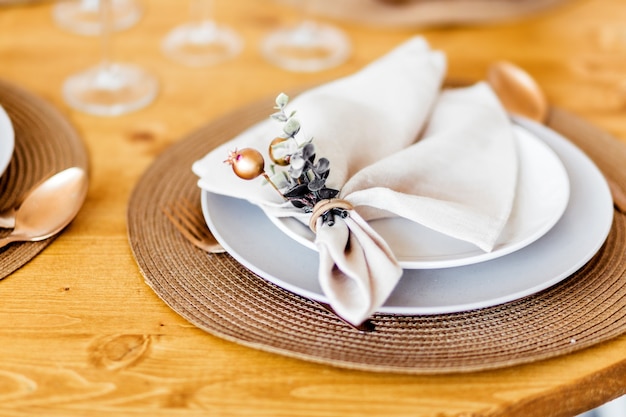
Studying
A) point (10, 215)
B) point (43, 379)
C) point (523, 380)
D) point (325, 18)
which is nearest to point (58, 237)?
point (10, 215)

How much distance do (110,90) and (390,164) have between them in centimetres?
42

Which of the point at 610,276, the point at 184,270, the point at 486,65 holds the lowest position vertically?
the point at 184,270

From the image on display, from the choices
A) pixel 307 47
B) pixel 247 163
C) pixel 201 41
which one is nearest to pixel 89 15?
pixel 201 41

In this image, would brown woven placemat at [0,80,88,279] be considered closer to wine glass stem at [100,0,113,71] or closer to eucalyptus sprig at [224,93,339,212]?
wine glass stem at [100,0,113,71]

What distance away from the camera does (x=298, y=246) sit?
0.70 m

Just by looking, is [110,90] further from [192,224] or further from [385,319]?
[385,319]

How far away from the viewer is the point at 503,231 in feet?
2.29

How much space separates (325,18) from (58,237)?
23.2 inches

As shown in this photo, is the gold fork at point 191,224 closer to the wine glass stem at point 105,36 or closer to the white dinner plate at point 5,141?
the white dinner plate at point 5,141

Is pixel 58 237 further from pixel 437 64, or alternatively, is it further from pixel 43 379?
pixel 437 64

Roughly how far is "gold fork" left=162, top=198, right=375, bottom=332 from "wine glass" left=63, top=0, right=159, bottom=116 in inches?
→ 8.8

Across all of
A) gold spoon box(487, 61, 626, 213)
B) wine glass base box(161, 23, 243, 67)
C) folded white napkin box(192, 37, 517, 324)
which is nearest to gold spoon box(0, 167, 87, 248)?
folded white napkin box(192, 37, 517, 324)

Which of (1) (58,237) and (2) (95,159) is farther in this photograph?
(2) (95,159)

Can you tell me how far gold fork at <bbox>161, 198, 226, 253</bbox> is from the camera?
A: 72cm
